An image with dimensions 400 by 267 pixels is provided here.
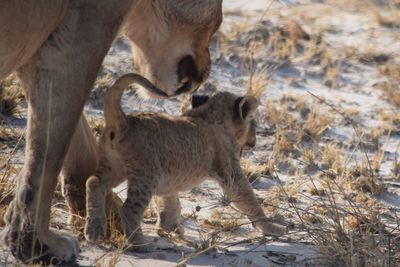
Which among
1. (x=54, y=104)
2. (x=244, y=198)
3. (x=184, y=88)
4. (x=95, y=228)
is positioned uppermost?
(x=54, y=104)

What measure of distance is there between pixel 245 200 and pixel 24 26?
5.54ft

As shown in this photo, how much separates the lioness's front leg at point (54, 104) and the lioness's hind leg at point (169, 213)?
811mm

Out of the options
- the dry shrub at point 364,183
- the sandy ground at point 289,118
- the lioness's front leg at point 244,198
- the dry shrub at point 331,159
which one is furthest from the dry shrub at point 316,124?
the lioness's front leg at point 244,198

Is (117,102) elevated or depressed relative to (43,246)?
elevated

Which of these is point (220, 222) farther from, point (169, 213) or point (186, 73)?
point (186, 73)

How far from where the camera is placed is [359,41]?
10.4m

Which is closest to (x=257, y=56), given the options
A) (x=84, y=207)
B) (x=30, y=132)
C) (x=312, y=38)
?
(x=312, y=38)

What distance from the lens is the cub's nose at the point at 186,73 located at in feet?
20.1

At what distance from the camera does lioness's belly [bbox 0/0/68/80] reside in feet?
15.4

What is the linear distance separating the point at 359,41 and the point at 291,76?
157 cm

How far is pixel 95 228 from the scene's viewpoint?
511 centimetres

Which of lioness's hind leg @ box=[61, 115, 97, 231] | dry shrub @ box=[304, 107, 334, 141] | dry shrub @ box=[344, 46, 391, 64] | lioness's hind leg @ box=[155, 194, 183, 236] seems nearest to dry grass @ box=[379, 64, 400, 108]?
dry shrub @ box=[344, 46, 391, 64]

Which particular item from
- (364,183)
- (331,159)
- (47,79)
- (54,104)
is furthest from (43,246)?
(331,159)

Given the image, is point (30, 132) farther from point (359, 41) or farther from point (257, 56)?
point (359, 41)
